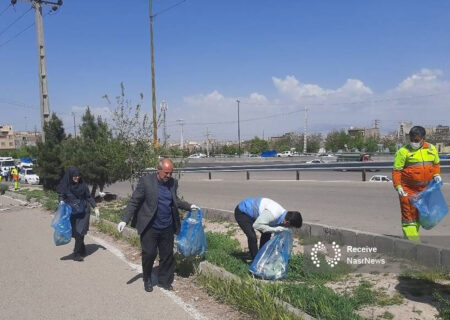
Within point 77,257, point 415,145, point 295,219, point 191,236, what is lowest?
point 77,257

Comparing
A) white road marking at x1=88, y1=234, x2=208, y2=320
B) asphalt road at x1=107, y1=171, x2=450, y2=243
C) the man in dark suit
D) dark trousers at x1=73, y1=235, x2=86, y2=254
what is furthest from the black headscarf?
asphalt road at x1=107, y1=171, x2=450, y2=243

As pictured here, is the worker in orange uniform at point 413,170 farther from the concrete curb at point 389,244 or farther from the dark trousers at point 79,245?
the dark trousers at point 79,245

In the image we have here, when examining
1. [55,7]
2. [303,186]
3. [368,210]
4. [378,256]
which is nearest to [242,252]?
[378,256]

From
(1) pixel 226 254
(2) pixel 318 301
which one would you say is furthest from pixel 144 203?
(2) pixel 318 301

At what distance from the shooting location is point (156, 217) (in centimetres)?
595

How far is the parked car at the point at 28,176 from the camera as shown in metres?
38.7

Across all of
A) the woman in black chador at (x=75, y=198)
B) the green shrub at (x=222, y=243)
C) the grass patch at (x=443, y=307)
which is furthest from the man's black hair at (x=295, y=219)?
the woman in black chador at (x=75, y=198)

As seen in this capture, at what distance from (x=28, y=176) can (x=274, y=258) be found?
126ft

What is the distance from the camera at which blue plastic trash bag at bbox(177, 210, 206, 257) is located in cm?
632

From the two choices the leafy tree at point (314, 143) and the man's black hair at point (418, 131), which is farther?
the leafy tree at point (314, 143)

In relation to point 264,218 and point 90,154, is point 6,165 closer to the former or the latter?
point 90,154

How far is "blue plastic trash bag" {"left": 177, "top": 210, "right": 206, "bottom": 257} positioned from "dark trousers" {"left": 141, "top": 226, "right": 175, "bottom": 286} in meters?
0.22

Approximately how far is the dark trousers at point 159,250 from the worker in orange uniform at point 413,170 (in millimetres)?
3095

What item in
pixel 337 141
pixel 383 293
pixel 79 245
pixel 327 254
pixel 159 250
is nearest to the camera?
pixel 383 293
